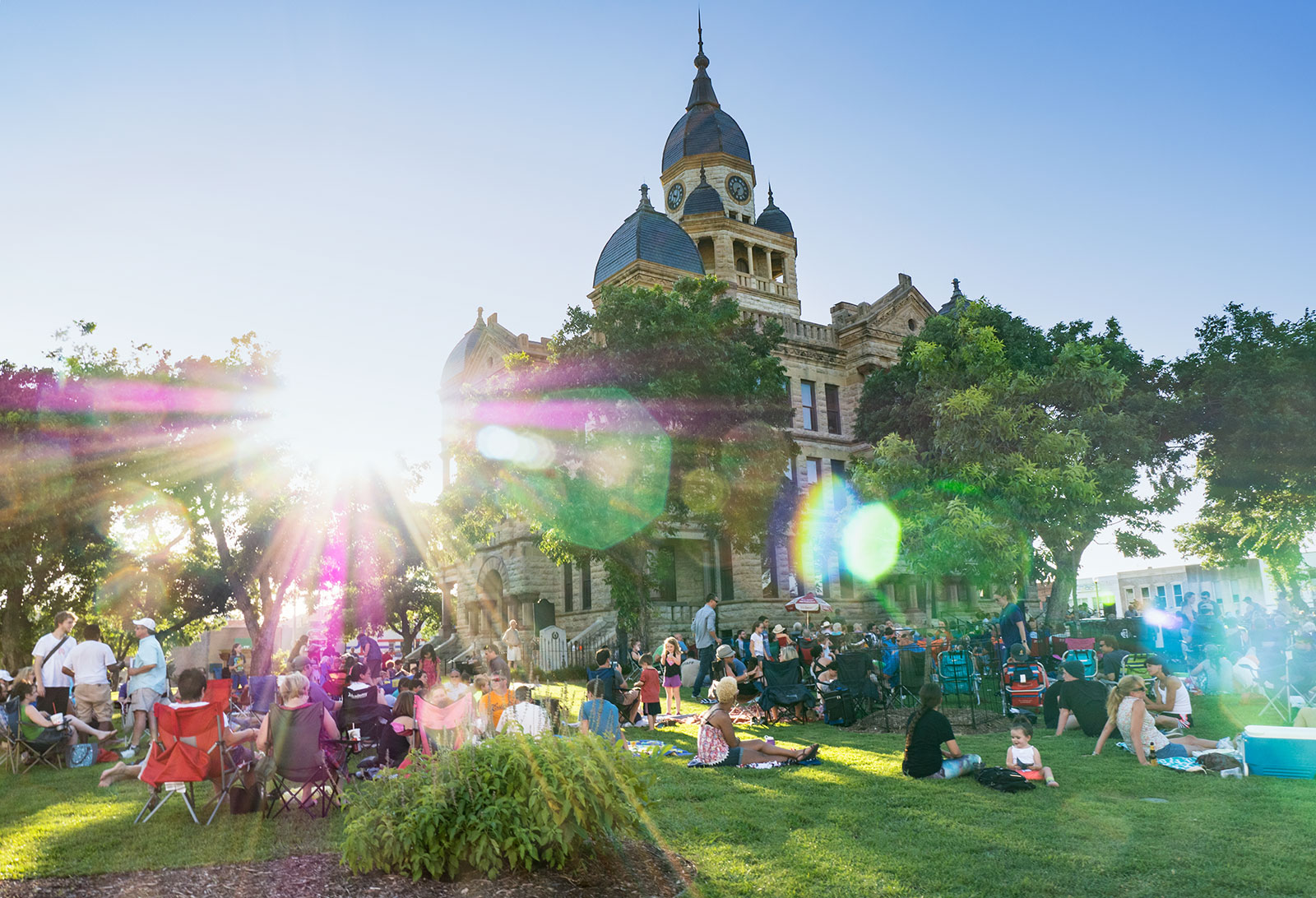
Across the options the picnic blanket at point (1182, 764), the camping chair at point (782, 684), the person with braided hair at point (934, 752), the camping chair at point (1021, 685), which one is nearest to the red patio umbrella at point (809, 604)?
the camping chair at point (782, 684)

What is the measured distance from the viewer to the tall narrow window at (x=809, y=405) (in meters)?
38.6

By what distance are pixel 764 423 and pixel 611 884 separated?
2088cm

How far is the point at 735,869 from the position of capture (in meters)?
6.17

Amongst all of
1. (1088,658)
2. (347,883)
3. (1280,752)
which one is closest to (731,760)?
(347,883)

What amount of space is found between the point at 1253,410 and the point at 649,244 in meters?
23.3

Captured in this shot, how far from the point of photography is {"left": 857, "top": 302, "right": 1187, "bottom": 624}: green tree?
21.9 meters

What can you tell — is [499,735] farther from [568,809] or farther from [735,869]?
[735,869]

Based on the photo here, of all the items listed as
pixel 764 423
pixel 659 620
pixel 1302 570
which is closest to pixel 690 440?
pixel 764 423

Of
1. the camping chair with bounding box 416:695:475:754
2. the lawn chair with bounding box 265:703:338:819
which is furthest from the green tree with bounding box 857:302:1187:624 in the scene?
the lawn chair with bounding box 265:703:338:819

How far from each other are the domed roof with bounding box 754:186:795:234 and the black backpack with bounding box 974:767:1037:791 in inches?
1610

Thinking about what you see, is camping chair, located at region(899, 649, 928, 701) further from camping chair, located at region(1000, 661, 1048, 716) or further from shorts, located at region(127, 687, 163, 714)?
shorts, located at region(127, 687, 163, 714)

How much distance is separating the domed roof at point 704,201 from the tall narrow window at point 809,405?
11.0 meters

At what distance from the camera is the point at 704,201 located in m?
44.8

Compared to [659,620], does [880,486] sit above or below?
above
